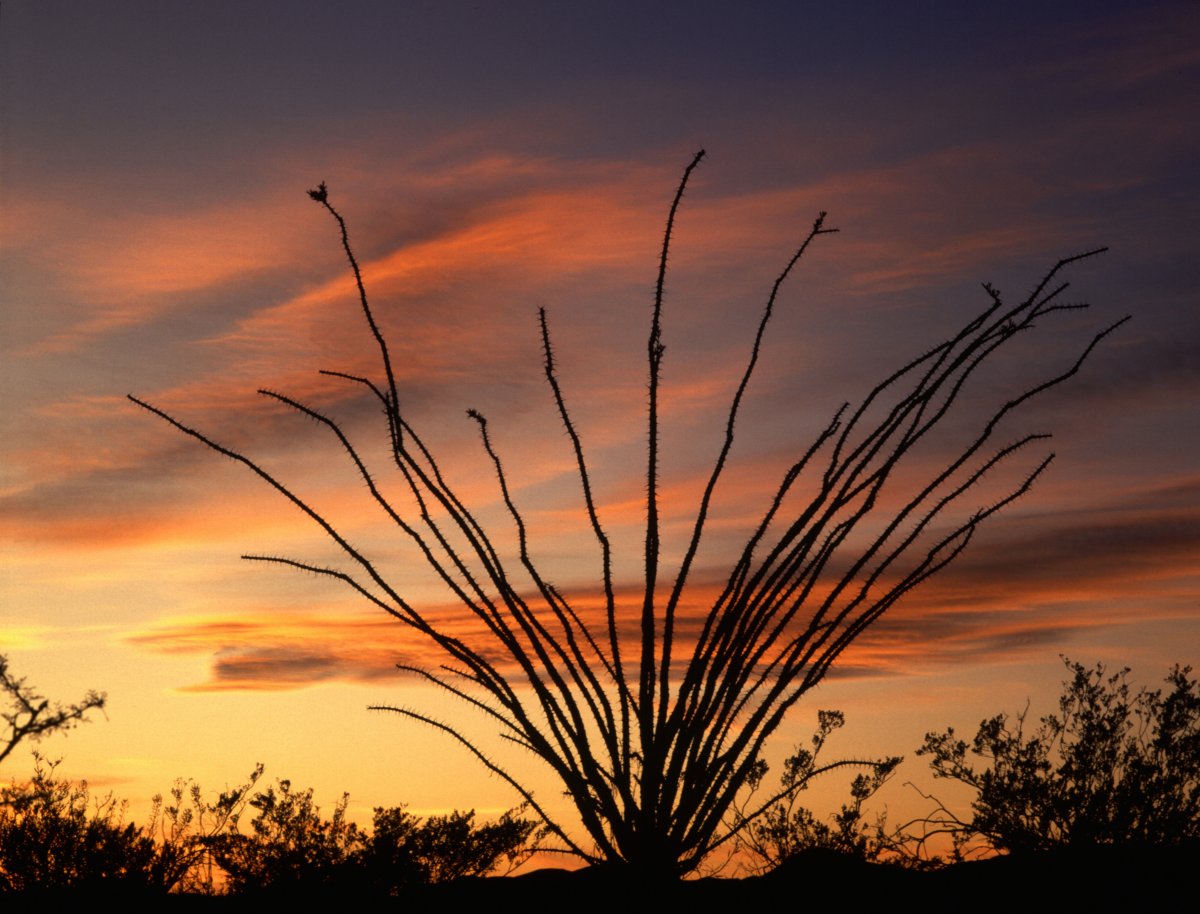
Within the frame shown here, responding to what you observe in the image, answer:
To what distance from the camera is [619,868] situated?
3.82m

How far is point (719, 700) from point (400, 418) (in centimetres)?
130

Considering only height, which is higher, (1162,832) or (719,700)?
(719,700)

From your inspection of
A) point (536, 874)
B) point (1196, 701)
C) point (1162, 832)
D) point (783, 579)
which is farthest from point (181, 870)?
point (1196, 701)


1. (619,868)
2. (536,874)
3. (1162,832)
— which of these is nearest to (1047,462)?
(619,868)

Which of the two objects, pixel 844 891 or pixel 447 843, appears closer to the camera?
pixel 844 891

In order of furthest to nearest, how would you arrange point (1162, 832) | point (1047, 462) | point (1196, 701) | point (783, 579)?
1. point (1196, 701)
2. point (1162, 832)
3. point (1047, 462)
4. point (783, 579)

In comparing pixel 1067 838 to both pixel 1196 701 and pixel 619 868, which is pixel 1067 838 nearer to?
pixel 1196 701

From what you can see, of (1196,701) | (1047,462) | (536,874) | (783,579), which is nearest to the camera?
(783,579)

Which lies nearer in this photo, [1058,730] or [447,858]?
[447,858]

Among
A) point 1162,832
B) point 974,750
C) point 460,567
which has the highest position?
point 460,567

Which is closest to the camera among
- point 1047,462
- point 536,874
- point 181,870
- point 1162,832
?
point 1047,462

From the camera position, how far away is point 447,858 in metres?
6.43

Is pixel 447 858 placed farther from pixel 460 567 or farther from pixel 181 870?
pixel 460 567

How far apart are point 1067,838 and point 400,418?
4429mm
